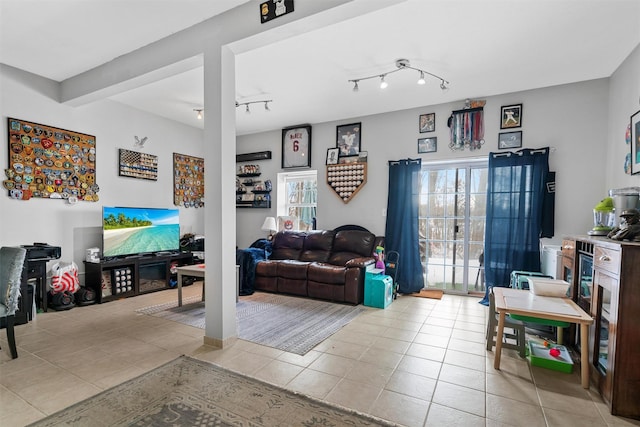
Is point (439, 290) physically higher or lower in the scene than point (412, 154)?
lower

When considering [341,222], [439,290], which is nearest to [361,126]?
[341,222]

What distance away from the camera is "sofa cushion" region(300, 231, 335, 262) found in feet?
16.1

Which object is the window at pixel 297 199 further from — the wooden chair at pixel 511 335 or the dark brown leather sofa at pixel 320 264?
the wooden chair at pixel 511 335

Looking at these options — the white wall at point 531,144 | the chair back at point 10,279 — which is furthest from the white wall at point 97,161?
the white wall at point 531,144

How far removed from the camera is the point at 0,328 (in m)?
3.07

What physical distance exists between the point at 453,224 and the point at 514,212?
0.86 metres

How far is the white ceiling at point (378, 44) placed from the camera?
8.09 feet

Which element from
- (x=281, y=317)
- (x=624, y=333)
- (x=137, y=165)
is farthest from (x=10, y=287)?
(x=624, y=333)

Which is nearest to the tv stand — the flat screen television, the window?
the flat screen television

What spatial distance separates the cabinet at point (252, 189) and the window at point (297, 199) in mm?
272

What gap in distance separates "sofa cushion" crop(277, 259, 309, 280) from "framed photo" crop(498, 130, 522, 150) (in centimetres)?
314

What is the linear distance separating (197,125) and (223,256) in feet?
12.9

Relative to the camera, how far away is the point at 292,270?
14.5 feet

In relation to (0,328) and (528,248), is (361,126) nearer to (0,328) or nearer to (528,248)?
(528,248)
